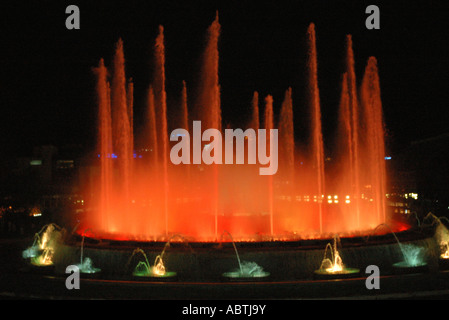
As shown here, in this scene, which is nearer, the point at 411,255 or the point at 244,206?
the point at 411,255

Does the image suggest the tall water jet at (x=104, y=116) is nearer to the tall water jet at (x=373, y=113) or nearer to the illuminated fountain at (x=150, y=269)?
the illuminated fountain at (x=150, y=269)

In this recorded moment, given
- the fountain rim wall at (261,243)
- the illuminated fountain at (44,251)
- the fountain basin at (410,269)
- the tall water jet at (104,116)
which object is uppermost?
the tall water jet at (104,116)

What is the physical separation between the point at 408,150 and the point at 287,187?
17.6m

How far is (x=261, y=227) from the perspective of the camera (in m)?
21.5

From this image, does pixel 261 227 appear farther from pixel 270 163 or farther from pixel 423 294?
pixel 270 163

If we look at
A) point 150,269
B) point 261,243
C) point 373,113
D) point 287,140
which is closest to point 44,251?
point 150,269

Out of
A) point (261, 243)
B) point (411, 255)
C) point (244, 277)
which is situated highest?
point (261, 243)

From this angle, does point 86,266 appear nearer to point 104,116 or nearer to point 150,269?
point 150,269

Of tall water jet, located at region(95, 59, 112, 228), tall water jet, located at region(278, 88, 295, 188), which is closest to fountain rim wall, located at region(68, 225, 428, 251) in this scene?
tall water jet, located at region(95, 59, 112, 228)

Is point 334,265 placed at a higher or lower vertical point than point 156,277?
higher

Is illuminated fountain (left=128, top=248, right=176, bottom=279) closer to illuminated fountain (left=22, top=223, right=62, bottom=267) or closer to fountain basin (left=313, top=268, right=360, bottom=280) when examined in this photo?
illuminated fountain (left=22, top=223, right=62, bottom=267)

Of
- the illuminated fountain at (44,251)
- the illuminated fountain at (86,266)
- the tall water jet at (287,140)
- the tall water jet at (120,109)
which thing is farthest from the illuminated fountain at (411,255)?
the tall water jet at (287,140)

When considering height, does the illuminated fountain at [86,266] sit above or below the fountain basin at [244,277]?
above

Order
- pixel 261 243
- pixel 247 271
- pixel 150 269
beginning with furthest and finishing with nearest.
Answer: pixel 261 243, pixel 150 269, pixel 247 271
